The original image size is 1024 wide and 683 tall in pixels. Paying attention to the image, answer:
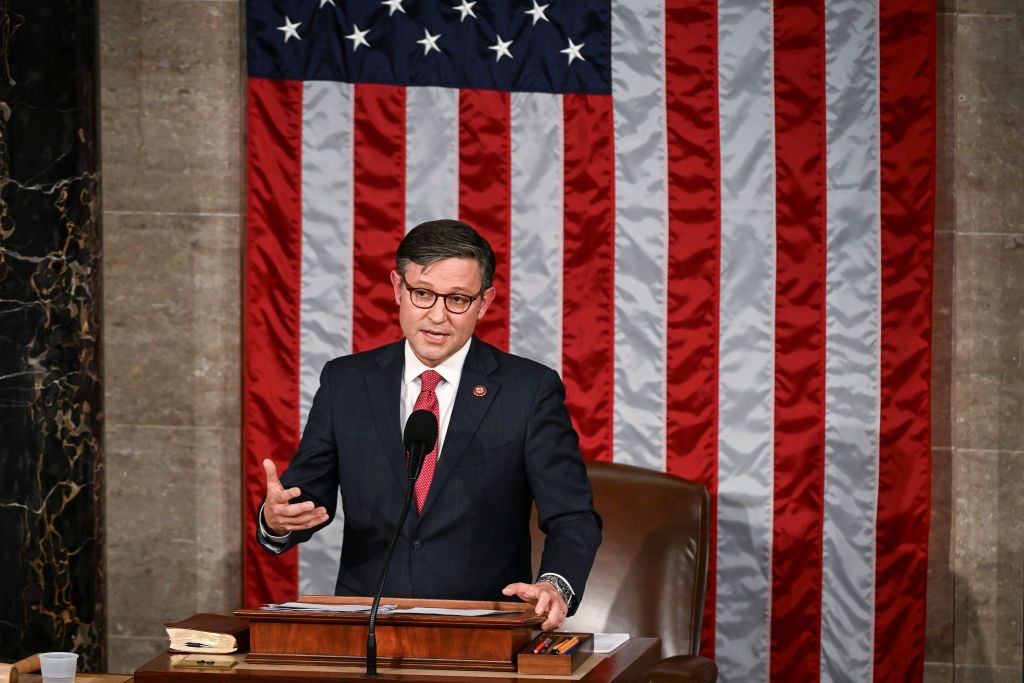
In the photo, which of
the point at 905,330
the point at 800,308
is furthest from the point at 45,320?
the point at 905,330

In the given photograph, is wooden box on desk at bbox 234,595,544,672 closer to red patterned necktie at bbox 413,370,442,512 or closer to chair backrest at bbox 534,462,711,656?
red patterned necktie at bbox 413,370,442,512

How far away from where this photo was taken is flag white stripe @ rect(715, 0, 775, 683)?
14.7 feet

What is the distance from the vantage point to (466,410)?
2.95 metres

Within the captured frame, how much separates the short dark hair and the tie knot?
0.25m

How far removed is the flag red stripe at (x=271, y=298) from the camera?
14.7 ft

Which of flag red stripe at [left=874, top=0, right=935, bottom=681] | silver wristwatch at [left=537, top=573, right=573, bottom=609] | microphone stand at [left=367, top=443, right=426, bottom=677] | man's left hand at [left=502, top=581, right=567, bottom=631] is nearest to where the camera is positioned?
microphone stand at [left=367, top=443, right=426, bottom=677]

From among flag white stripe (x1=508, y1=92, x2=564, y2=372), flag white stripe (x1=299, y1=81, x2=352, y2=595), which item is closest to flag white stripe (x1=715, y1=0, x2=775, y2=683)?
flag white stripe (x1=508, y1=92, x2=564, y2=372)

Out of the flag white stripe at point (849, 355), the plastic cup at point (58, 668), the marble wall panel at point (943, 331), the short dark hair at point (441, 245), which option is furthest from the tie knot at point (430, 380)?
the marble wall panel at point (943, 331)

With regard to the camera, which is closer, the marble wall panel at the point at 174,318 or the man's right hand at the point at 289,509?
the man's right hand at the point at 289,509

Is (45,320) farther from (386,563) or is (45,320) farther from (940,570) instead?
(940,570)

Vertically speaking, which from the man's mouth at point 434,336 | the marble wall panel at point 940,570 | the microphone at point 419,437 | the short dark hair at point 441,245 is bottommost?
the marble wall panel at point 940,570

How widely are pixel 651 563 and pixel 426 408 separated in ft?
3.71

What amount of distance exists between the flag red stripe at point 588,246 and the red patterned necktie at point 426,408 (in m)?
1.52

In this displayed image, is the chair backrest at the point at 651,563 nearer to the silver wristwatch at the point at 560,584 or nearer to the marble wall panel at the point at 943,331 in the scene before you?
the silver wristwatch at the point at 560,584
